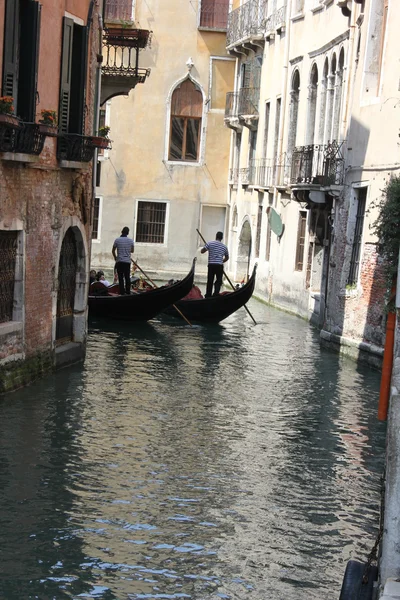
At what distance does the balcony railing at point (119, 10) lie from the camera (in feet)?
80.3

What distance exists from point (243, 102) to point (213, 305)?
767 centimetres

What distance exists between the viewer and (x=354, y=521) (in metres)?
7.04

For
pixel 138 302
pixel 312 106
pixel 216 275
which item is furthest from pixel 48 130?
pixel 312 106

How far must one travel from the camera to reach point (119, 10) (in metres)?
24.7

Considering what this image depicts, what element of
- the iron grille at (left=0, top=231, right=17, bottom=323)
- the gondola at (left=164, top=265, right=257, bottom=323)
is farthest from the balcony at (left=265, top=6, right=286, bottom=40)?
the iron grille at (left=0, top=231, right=17, bottom=323)

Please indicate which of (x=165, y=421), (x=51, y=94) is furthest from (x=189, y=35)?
(x=165, y=421)

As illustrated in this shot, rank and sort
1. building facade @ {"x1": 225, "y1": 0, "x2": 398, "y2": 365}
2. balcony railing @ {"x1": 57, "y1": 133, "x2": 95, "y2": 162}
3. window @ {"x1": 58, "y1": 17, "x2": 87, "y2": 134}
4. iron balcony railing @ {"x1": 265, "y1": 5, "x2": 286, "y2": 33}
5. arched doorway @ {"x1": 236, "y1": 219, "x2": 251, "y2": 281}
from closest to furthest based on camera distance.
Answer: balcony railing @ {"x1": 57, "y1": 133, "x2": 95, "y2": 162}
window @ {"x1": 58, "y1": 17, "x2": 87, "y2": 134}
building facade @ {"x1": 225, "y1": 0, "x2": 398, "y2": 365}
iron balcony railing @ {"x1": 265, "y1": 5, "x2": 286, "y2": 33}
arched doorway @ {"x1": 236, "y1": 219, "x2": 251, "y2": 281}

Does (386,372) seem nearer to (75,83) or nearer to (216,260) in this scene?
(75,83)

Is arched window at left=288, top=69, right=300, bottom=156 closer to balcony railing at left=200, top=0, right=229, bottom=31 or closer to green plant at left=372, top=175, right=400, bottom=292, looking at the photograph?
balcony railing at left=200, top=0, right=229, bottom=31

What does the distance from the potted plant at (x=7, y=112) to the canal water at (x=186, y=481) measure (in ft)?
7.25

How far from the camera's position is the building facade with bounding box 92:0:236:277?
24984 millimetres

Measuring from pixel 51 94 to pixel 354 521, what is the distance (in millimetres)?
5418

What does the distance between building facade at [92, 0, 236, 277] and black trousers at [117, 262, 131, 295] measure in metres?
7.90

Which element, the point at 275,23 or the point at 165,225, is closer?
the point at 275,23
